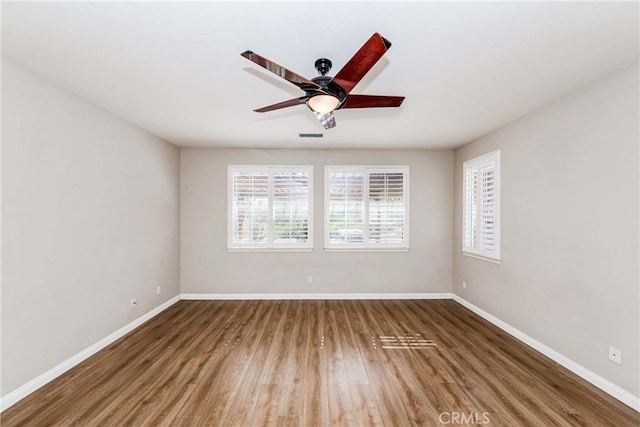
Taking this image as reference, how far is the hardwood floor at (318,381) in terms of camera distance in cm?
199

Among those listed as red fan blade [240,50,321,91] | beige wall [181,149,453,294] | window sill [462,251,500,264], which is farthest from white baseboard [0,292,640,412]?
red fan blade [240,50,321,91]

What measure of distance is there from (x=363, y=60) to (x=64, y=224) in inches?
117

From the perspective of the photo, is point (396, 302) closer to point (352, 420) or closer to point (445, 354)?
point (445, 354)

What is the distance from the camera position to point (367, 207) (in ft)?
15.8

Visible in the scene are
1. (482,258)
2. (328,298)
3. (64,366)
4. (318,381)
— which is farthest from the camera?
(328,298)

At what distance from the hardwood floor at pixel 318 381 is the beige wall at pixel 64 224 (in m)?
0.37

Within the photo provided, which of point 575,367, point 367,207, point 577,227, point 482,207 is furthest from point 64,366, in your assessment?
point 482,207

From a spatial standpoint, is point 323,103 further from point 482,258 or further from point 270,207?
point 482,258

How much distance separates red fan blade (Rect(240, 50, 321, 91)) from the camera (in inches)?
55.9

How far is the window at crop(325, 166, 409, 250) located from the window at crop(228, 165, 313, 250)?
406mm

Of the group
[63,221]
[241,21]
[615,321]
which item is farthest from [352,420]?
[63,221]

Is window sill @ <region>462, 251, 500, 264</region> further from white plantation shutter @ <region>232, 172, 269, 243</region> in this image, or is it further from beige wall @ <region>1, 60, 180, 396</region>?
beige wall @ <region>1, 60, 180, 396</region>

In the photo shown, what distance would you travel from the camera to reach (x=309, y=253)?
4.79 metres

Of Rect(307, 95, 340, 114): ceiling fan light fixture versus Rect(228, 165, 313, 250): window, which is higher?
Rect(307, 95, 340, 114): ceiling fan light fixture
